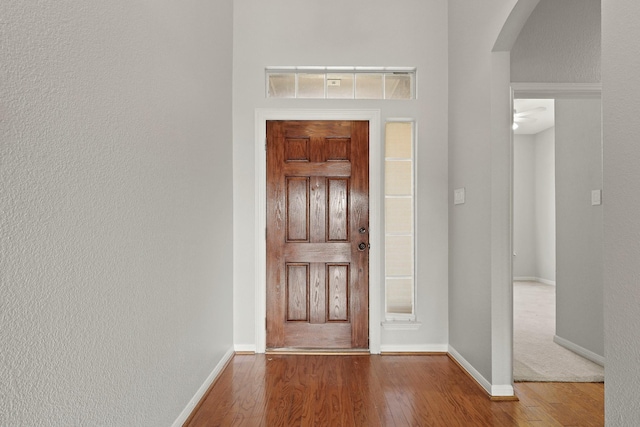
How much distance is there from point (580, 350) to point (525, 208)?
534 centimetres

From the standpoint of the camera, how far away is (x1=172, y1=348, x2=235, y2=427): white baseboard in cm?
216

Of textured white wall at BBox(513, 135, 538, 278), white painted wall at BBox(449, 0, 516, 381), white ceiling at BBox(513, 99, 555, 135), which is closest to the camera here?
white painted wall at BBox(449, 0, 516, 381)

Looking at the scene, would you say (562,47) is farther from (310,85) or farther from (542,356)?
(542,356)

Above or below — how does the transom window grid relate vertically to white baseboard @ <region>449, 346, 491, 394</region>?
above

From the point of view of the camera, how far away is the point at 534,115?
6.74 meters

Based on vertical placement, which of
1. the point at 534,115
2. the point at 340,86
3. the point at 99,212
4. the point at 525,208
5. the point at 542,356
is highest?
the point at 534,115

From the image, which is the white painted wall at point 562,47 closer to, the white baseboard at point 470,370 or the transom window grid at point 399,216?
the transom window grid at point 399,216

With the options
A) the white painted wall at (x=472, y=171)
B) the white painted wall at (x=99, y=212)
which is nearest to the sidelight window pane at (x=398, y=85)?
the white painted wall at (x=472, y=171)

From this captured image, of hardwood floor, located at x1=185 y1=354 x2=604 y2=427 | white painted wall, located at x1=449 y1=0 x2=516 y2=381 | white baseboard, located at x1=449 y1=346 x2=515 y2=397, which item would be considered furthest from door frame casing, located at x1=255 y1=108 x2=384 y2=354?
white baseboard, located at x1=449 y1=346 x2=515 y2=397

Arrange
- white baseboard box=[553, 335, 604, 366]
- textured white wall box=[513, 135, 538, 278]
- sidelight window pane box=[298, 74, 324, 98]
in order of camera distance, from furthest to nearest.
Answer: textured white wall box=[513, 135, 538, 278], sidelight window pane box=[298, 74, 324, 98], white baseboard box=[553, 335, 604, 366]

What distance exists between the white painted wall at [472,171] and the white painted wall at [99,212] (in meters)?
1.91

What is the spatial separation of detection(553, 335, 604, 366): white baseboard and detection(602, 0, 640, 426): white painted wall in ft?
6.63

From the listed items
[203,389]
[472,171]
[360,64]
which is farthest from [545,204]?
[203,389]

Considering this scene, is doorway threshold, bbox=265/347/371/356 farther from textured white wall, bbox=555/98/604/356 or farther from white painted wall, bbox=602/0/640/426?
white painted wall, bbox=602/0/640/426
